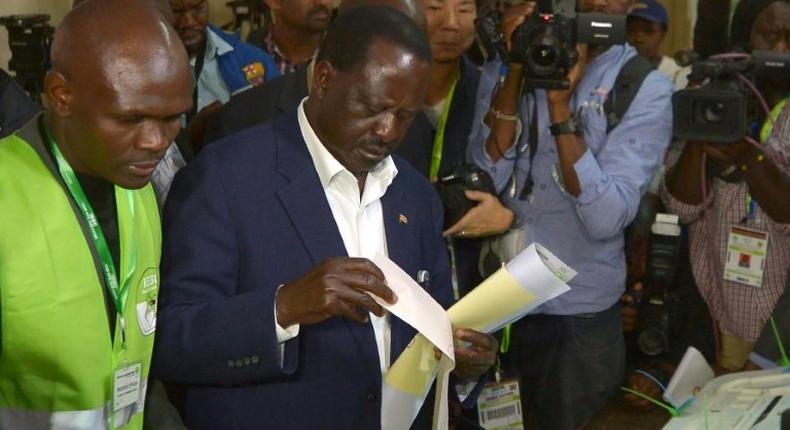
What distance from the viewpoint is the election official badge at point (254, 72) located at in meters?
3.17

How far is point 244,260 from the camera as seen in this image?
1.84 m

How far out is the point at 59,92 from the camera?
157 cm

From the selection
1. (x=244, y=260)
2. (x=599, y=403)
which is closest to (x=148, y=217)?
(x=244, y=260)

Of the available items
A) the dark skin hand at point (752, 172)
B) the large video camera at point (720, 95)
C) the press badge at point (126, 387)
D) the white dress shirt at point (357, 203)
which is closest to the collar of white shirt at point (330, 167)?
the white dress shirt at point (357, 203)

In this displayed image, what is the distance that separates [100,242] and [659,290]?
179 centimetres

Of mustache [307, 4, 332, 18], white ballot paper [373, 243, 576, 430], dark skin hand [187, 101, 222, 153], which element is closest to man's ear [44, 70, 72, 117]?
white ballot paper [373, 243, 576, 430]

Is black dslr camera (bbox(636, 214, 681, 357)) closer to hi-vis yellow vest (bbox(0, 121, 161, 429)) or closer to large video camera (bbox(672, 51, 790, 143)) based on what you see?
large video camera (bbox(672, 51, 790, 143))

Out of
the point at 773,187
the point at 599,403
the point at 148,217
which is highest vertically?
the point at 148,217

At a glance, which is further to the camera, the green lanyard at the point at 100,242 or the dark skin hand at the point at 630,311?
the dark skin hand at the point at 630,311

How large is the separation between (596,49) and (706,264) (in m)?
0.72

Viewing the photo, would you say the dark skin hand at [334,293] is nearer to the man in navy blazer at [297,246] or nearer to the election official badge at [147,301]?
the man in navy blazer at [297,246]

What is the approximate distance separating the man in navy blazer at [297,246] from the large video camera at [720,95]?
1005mm

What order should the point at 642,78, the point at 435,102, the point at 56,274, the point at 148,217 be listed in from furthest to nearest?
the point at 435,102 < the point at 642,78 < the point at 148,217 < the point at 56,274

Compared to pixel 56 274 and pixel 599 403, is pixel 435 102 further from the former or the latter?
pixel 56 274
